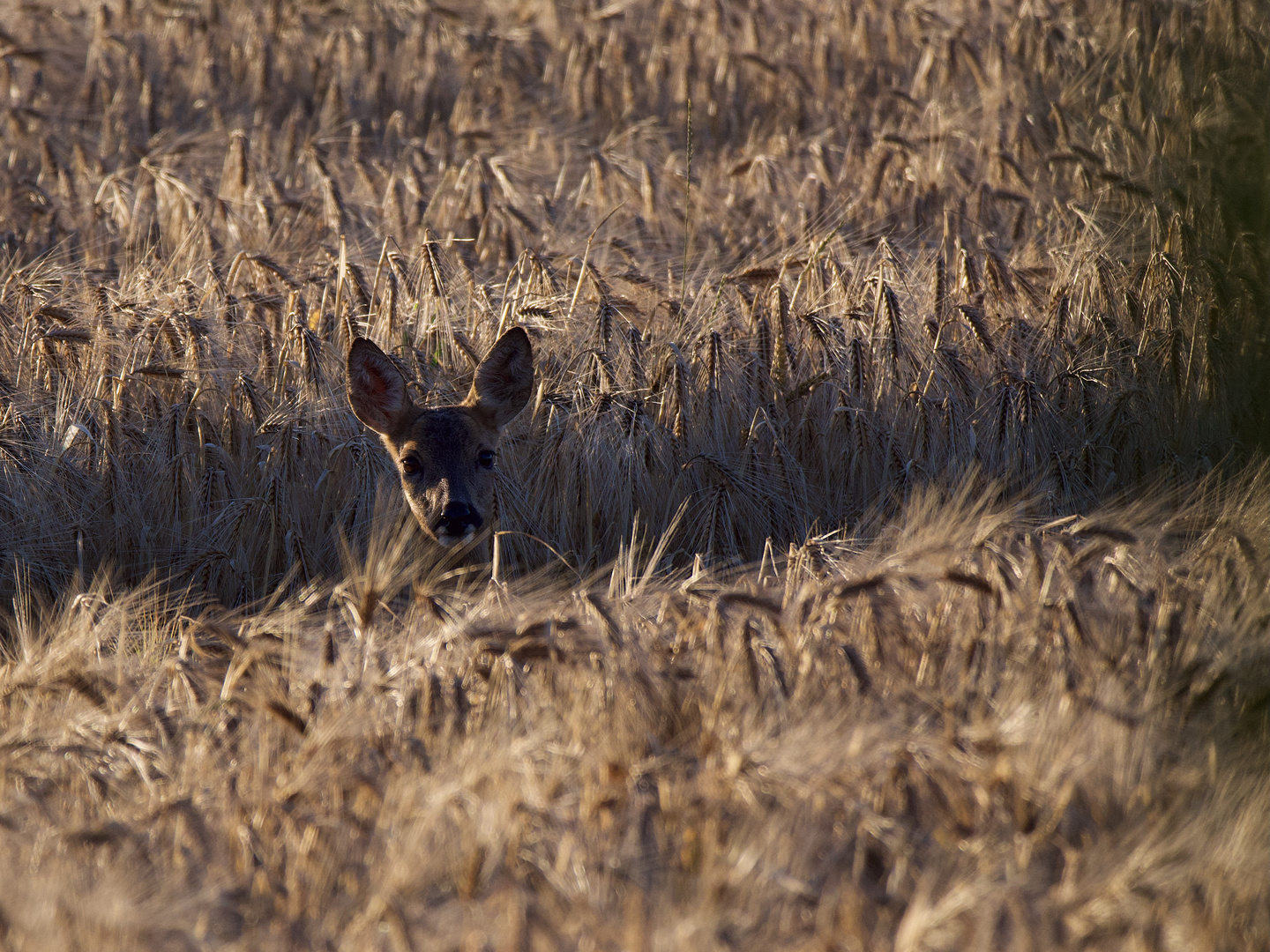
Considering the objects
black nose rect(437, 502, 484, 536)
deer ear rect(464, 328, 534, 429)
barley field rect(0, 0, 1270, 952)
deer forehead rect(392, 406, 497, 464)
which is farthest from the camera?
deer ear rect(464, 328, 534, 429)

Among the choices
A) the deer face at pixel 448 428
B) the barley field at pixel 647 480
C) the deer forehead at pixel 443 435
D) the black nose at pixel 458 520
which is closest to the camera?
the barley field at pixel 647 480

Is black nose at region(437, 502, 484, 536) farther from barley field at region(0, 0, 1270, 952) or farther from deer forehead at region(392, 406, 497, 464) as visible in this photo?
deer forehead at region(392, 406, 497, 464)

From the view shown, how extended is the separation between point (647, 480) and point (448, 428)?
1013mm

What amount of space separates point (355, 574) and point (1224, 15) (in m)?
5.18

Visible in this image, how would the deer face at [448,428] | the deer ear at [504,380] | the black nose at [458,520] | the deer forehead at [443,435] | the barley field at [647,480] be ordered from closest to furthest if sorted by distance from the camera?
the barley field at [647,480] < the black nose at [458,520] < the deer face at [448,428] < the deer forehead at [443,435] < the deer ear at [504,380]

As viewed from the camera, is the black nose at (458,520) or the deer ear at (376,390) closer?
the black nose at (458,520)

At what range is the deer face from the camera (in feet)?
19.6

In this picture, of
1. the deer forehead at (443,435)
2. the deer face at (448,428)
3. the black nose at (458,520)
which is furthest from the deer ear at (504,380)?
the black nose at (458,520)

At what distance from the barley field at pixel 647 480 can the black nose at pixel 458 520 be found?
0.21 m

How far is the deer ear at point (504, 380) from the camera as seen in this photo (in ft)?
20.8

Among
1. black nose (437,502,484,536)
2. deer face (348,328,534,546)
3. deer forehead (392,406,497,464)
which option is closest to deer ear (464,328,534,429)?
deer face (348,328,534,546)

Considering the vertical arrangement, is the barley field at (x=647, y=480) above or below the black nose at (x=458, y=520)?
above

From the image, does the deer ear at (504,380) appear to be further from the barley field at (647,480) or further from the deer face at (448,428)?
the barley field at (647,480)

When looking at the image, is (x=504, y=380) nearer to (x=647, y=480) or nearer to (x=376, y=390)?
(x=376, y=390)
